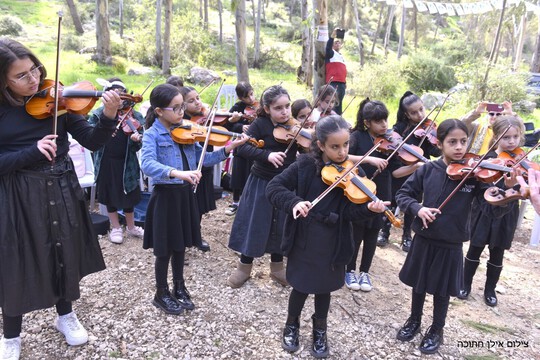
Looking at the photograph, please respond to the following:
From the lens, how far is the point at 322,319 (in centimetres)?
258

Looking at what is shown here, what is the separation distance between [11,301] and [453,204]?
2588mm

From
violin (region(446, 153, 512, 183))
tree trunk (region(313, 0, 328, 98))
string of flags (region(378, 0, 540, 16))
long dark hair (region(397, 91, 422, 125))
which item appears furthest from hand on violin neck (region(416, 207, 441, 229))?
string of flags (region(378, 0, 540, 16))

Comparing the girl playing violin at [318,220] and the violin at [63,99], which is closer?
the violin at [63,99]

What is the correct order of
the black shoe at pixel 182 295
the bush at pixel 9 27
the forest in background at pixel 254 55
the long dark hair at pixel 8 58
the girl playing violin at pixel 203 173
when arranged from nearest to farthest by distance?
the long dark hair at pixel 8 58
the black shoe at pixel 182 295
the girl playing violin at pixel 203 173
the forest in background at pixel 254 55
the bush at pixel 9 27

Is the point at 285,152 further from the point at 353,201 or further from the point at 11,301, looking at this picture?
the point at 11,301

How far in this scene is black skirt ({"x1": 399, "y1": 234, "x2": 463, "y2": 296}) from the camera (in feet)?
8.37

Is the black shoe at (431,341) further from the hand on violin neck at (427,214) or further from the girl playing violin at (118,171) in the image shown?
the girl playing violin at (118,171)

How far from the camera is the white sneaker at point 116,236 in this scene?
12.9ft

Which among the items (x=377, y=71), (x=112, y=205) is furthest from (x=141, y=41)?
(x=112, y=205)

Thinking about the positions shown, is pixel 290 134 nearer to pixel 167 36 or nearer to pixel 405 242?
pixel 405 242

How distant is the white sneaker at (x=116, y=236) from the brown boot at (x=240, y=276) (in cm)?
129

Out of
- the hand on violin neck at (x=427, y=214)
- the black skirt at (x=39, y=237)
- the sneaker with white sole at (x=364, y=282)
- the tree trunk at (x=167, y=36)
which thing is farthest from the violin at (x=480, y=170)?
the tree trunk at (x=167, y=36)

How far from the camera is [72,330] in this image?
8.29ft

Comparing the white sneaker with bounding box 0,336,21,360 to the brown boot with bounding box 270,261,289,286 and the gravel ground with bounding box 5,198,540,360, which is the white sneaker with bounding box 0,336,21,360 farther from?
the brown boot with bounding box 270,261,289,286
